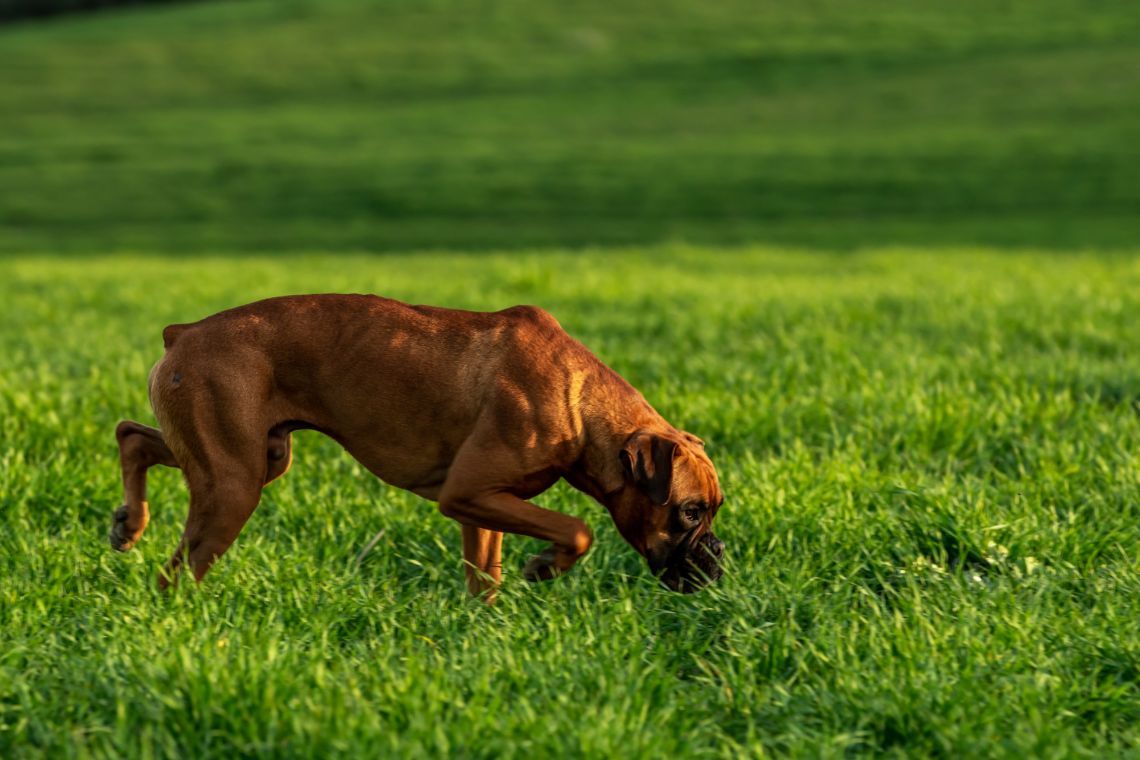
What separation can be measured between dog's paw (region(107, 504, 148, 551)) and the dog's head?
5.80 ft

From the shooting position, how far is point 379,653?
3863mm

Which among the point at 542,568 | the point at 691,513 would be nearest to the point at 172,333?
the point at 542,568

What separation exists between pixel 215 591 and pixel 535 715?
152cm

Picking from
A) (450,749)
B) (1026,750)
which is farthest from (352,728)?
(1026,750)

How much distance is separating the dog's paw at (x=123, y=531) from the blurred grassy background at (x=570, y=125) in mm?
20647

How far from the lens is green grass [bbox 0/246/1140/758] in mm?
3420

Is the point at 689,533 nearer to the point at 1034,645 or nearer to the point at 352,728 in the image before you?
the point at 1034,645

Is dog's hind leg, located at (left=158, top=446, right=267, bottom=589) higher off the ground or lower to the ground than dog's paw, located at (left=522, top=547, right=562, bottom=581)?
higher

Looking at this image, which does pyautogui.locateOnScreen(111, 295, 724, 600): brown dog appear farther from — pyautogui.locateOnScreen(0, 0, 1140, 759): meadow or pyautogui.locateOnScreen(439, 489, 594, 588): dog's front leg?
pyautogui.locateOnScreen(0, 0, 1140, 759): meadow

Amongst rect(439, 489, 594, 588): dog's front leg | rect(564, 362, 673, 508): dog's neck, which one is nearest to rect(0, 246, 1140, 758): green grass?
rect(439, 489, 594, 588): dog's front leg

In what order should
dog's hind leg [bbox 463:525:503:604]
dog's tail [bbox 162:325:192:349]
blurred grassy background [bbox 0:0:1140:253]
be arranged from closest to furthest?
dog's tail [bbox 162:325:192:349] < dog's hind leg [bbox 463:525:503:604] < blurred grassy background [bbox 0:0:1140:253]

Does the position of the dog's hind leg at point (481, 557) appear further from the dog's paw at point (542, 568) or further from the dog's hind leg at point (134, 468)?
the dog's hind leg at point (134, 468)

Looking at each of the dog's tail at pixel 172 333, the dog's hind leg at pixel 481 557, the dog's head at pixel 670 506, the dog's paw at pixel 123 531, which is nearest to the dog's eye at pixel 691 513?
the dog's head at pixel 670 506

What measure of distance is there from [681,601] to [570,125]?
114 ft
